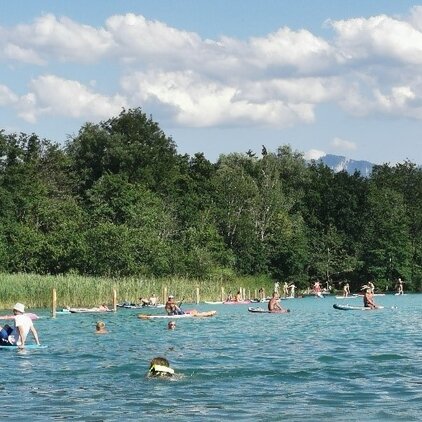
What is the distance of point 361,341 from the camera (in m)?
35.4

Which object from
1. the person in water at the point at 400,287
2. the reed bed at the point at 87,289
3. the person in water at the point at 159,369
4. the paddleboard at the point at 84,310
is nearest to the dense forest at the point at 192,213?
the person in water at the point at 400,287

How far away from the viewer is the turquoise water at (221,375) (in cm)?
1888

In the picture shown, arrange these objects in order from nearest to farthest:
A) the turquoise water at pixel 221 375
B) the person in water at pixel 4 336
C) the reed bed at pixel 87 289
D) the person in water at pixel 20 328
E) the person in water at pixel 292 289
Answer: the turquoise water at pixel 221 375
the person in water at pixel 20 328
the person in water at pixel 4 336
the reed bed at pixel 87 289
the person in water at pixel 292 289

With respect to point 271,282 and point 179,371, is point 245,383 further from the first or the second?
point 271,282

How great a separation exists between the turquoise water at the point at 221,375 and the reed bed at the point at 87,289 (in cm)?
1432

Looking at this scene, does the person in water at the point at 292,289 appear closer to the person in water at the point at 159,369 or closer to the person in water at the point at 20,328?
the person in water at the point at 20,328

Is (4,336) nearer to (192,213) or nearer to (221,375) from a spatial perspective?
(221,375)

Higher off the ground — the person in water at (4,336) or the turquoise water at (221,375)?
the person in water at (4,336)

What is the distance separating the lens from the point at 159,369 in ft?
76.1

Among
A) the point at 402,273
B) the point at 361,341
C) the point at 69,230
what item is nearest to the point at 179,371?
the point at 361,341

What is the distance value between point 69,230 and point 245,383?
58240 millimetres

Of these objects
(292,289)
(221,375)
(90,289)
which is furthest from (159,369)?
(292,289)

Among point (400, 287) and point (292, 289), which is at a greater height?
point (400, 287)

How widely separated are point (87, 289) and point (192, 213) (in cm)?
3728
